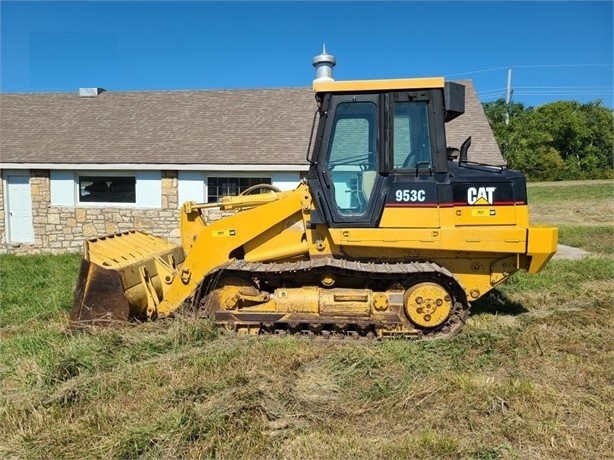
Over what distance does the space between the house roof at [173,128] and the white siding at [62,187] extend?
0.35 meters

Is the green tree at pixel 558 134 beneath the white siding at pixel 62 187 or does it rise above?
above

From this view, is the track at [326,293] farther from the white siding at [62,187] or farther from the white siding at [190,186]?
the white siding at [62,187]

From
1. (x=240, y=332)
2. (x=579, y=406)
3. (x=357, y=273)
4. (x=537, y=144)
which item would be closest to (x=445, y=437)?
(x=579, y=406)

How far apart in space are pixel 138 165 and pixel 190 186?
1321 millimetres

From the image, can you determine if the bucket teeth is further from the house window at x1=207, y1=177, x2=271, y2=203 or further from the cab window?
the house window at x1=207, y1=177, x2=271, y2=203

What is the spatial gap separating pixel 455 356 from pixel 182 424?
2.66 meters

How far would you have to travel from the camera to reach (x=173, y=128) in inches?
554

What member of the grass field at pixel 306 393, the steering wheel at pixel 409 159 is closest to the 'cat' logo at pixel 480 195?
the steering wheel at pixel 409 159

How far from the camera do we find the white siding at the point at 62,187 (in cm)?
1291

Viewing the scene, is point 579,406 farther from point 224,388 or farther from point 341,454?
point 224,388

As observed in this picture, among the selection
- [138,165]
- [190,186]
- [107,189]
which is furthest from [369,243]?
[107,189]

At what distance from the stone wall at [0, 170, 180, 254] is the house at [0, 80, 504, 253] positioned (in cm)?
2

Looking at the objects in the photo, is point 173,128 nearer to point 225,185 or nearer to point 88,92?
point 225,185

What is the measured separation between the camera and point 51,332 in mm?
5637
